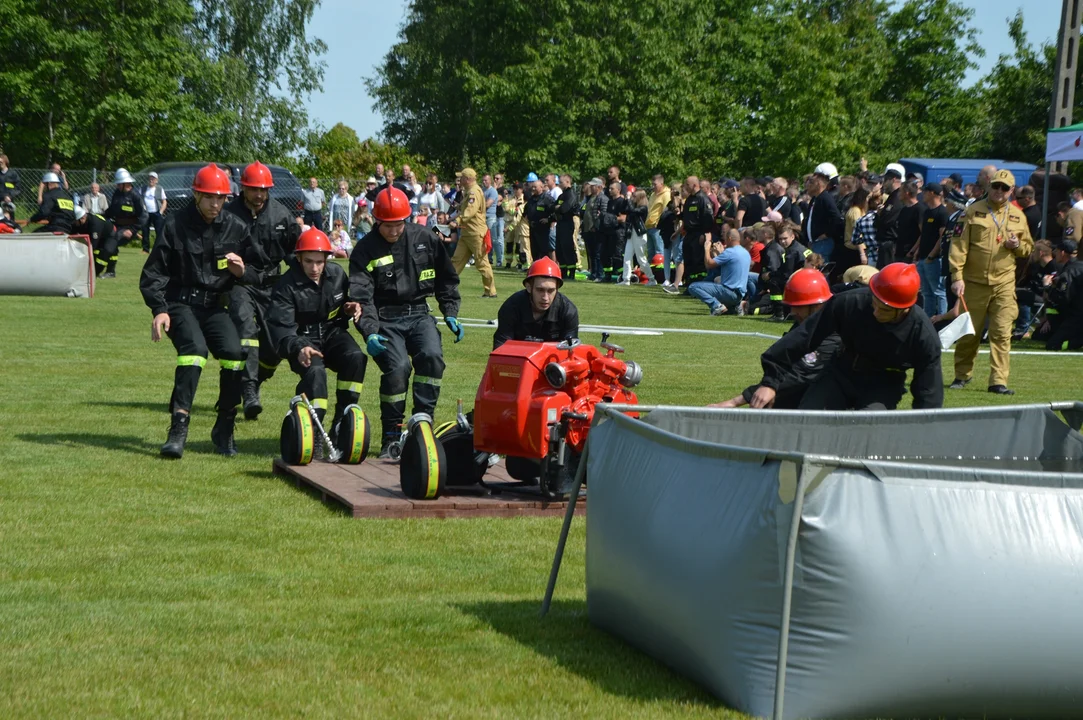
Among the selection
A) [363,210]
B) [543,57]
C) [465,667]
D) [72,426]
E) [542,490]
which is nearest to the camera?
[465,667]

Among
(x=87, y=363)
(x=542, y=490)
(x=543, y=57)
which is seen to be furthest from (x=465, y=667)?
(x=543, y=57)

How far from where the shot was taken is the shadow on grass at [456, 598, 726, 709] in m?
5.51

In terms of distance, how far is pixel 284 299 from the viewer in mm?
10586

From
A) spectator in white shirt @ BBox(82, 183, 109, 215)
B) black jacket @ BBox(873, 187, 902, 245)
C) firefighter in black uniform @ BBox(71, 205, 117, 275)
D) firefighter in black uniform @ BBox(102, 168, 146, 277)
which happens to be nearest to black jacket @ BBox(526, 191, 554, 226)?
firefighter in black uniform @ BBox(102, 168, 146, 277)

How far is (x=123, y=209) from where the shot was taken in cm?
2903

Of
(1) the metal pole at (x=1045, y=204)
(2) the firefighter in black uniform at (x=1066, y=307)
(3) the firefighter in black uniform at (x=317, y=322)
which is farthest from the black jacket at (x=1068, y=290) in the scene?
(3) the firefighter in black uniform at (x=317, y=322)

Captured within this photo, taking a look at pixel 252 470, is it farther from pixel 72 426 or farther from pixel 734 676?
pixel 734 676

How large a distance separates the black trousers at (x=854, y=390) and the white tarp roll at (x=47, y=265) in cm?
1732

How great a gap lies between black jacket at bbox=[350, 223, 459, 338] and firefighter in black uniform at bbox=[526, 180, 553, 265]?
19.5 metres

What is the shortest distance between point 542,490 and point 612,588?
2793mm

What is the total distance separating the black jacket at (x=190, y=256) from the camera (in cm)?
1075

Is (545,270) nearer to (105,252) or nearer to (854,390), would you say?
(854,390)

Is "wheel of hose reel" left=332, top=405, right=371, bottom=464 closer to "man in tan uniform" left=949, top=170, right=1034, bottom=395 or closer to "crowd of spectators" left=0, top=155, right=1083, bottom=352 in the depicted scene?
"crowd of spectators" left=0, top=155, right=1083, bottom=352

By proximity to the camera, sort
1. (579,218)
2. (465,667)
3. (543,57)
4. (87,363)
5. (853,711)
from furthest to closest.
→ (543,57) < (579,218) < (87,363) < (465,667) < (853,711)
